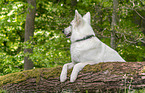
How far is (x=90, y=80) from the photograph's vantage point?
12.9 ft

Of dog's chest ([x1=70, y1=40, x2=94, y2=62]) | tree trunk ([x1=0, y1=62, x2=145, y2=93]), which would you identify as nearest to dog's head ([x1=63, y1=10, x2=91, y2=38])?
dog's chest ([x1=70, y1=40, x2=94, y2=62])

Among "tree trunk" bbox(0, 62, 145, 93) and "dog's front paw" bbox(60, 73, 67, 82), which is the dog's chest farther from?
"dog's front paw" bbox(60, 73, 67, 82)

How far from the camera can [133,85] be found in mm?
3660

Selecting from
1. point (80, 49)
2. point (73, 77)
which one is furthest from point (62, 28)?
point (73, 77)

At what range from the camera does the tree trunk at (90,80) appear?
12.2 ft

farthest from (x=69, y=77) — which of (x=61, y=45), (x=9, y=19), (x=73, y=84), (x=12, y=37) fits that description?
(x=12, y=37)

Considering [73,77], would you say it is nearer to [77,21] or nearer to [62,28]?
[77,21]

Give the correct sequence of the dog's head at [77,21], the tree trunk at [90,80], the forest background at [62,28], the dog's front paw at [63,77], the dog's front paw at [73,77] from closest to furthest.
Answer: the tree trunk at [90,80], the dog's front paw at [73,77], the dog's front paw at [63,77], the dog's head at [77,21], the forest background at [62,28]

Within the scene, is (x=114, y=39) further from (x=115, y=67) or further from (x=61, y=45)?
(x=115, y=67)

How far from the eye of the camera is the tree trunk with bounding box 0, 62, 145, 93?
12.2 ft

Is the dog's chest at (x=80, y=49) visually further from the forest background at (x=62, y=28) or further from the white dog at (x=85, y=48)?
the forest background at (x=62, y=28)

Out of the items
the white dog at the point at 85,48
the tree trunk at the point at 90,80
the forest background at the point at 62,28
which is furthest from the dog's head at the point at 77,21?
the forest background at the point at 62,28

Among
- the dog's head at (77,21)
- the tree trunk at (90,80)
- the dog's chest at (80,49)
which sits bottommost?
the tree trunk at (90,80)

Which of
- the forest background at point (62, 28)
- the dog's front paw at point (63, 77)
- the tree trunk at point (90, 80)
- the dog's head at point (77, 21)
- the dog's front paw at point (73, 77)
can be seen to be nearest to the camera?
the tree trunk at point (90, 80)
